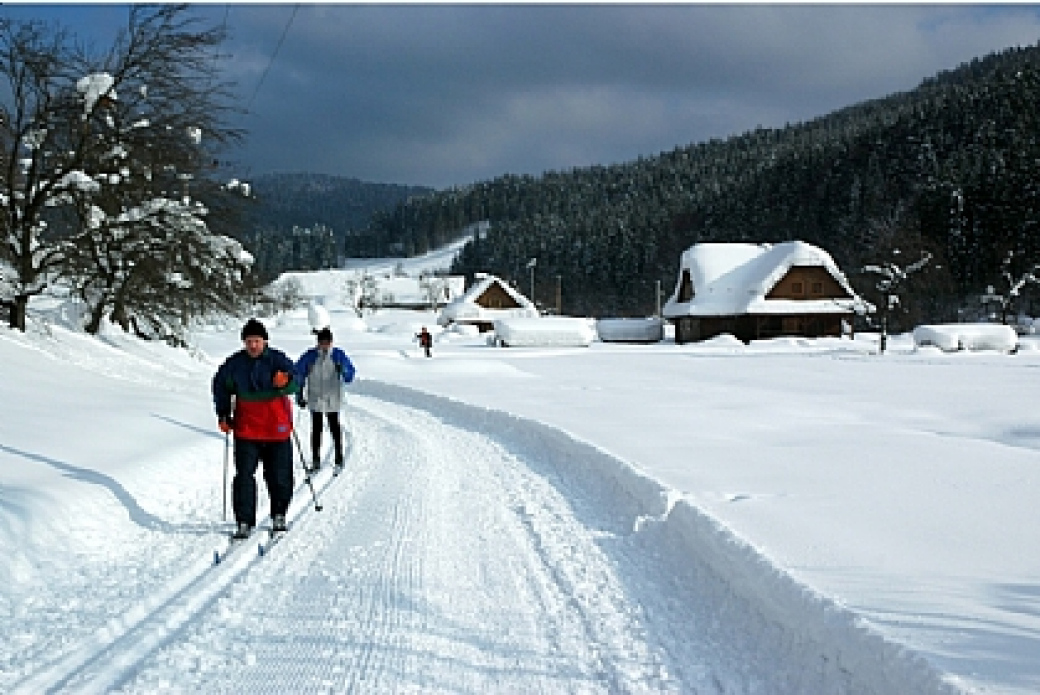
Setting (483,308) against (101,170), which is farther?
(483,308)

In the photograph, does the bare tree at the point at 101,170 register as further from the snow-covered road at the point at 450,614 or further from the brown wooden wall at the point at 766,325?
the brown wooden wall at the point at 766,325

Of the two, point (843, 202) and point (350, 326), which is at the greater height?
point (843, 202)

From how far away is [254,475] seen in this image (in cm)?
727

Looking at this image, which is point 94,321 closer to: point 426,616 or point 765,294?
point 426,616

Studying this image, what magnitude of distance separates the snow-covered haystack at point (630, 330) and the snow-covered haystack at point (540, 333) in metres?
10.7

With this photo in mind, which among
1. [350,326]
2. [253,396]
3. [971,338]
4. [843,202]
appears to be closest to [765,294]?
[971,338]

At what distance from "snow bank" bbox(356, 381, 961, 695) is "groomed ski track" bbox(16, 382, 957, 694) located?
0.04 ft

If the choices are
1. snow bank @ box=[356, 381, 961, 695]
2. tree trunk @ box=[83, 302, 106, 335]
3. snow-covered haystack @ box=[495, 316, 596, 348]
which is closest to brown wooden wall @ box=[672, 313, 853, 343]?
snow-covered haystack @ box=[495, 316, 596, 348]

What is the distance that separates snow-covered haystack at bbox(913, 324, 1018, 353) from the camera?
135 feet

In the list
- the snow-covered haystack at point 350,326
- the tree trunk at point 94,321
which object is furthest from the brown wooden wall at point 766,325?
the tree trunk at point 94,321

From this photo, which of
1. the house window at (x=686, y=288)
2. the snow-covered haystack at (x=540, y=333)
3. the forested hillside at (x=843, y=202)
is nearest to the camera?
the snow-covered haystack at (x=540, y=333)

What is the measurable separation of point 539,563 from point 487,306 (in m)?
73.4

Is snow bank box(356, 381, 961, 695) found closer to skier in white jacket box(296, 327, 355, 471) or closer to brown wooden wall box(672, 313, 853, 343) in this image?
skier in white jacket box(296, 327, 355, 471)

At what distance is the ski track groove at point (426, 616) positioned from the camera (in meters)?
4.20
